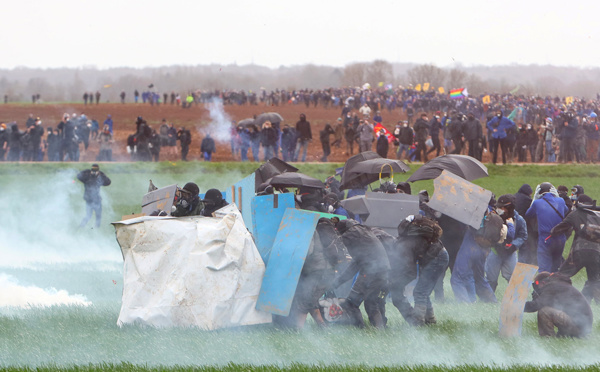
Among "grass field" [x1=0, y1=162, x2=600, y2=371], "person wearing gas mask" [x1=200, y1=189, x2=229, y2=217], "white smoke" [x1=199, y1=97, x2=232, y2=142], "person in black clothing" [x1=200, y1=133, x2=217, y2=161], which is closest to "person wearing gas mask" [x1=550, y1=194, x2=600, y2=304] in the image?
"grass field" [x1=0, y1=162, x2=600, y2=371]

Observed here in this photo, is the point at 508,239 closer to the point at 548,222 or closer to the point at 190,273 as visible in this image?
the point at 548,222

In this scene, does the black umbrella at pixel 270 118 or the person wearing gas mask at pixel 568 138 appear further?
the person wearing gas mask at pixel 568 138

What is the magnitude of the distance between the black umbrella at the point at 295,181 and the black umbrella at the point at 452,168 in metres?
2.30

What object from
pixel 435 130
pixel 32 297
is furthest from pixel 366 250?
pixel 435 130

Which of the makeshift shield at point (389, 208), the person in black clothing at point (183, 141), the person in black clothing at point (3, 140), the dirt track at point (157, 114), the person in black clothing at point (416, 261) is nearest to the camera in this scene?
the person in black clothing at point (416, 261)

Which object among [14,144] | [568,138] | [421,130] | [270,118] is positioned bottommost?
[14,144]

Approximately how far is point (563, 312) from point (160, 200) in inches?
219

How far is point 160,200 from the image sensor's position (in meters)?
11.8

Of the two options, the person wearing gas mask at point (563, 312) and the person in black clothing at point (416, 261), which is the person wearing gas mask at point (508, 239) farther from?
the person wearing gas mask at point (563, 312)

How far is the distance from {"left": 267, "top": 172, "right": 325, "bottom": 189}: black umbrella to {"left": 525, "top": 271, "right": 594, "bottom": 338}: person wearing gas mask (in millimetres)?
4105

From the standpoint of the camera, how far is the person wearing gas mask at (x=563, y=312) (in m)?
9.30

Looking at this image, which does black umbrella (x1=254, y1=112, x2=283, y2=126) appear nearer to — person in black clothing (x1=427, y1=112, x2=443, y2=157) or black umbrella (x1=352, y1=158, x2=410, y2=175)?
person in black clothing (x1=427, y1=112, x2=443, y2=157)

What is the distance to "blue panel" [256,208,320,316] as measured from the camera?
9.70 m

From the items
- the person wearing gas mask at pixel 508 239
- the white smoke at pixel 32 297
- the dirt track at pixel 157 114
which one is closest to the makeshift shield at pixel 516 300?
the person wearing gas mask at pixel 508 239
